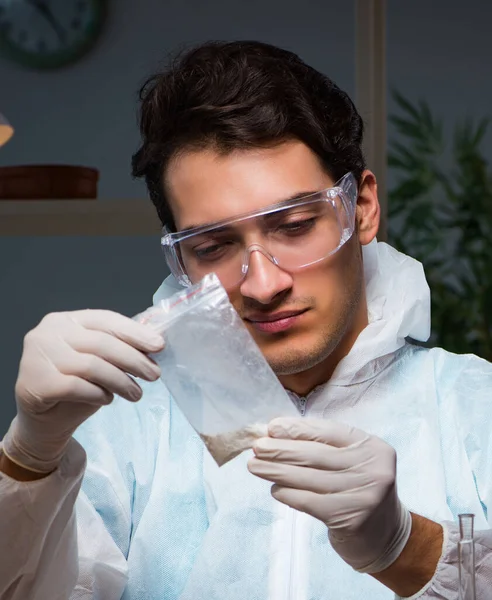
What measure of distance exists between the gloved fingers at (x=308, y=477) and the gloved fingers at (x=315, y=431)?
44mm

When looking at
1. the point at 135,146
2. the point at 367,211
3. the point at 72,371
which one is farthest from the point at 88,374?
the point at 135,146

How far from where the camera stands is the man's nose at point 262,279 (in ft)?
5.27

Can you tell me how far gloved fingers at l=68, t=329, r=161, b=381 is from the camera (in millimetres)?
1354

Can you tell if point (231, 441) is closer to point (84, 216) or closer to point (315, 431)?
point (315, 431)

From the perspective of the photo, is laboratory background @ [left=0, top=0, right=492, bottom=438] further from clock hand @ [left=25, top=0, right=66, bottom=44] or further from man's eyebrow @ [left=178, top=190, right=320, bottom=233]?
man's eyebrow @ [left=178, top=190, right=320, bottom=233]

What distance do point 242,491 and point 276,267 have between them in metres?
0.44

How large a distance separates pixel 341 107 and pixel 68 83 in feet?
5.86

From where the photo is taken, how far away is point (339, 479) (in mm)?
1353

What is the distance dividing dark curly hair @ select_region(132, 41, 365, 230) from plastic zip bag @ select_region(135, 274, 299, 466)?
1.50 feet

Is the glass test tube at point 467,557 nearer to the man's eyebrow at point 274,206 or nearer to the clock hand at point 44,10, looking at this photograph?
the man's eyebrow at point 274,206

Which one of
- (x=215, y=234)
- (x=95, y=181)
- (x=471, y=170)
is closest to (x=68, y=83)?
(x=95, y=181)

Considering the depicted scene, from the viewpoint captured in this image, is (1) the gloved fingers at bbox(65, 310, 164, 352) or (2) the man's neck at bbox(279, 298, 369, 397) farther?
(2) the man's neck at bbox(279, 298, 369, 397)

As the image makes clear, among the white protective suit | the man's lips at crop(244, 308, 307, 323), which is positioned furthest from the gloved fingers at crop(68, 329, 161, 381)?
the man's lips at crop(244, 308, 307, 323)

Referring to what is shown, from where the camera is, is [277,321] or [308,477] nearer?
[308,477]
